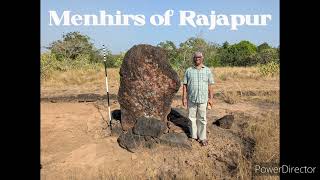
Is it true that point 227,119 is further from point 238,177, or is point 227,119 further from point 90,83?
point 90,83

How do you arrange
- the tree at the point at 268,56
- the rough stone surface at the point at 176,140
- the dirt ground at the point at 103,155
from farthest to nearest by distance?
the tree at the point at 268,56 < the rough stone surface at the point at 176,140 < the dirt ground at the point at 103,155

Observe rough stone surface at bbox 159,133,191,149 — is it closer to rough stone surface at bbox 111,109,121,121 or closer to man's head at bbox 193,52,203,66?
man's head at bbox 193,52,203,66

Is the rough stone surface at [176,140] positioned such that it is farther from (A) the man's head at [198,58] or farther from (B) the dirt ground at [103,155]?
(A) the man's head at [198,58]

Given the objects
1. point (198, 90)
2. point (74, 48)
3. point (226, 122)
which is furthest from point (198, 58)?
point (74, 48)

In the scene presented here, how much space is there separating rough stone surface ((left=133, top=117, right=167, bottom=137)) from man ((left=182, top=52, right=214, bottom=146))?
2.02ft

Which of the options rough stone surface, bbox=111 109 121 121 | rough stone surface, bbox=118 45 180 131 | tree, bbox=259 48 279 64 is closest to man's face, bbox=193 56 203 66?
rough stone surface, bbox=118 45 180 131

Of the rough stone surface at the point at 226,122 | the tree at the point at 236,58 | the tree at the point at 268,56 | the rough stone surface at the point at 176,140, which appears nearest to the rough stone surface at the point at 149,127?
the rough stone surface at the point at 176,140

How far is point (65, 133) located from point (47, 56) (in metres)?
17.5

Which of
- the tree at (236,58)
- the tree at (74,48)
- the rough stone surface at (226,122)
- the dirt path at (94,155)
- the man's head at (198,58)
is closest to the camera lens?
the dirt path at (94,155)

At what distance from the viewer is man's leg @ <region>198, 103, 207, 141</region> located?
8.30 m

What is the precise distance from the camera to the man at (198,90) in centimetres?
816

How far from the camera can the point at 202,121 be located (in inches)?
332

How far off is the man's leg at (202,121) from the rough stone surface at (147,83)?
0.93m

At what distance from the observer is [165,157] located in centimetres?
812
